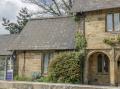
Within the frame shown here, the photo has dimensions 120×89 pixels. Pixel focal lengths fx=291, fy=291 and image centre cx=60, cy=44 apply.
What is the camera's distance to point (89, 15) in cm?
2391

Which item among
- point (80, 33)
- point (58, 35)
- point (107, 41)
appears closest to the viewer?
point (107, 41)

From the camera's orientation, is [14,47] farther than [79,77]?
Yes

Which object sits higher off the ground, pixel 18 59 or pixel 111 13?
pixel 111 13

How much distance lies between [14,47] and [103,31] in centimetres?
907

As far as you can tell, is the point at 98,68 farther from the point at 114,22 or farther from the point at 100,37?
the point at 114,22

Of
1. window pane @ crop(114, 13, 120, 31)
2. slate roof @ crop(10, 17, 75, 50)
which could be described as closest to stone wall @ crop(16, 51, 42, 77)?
slate roof @ crop(10, 17, 75, 50)

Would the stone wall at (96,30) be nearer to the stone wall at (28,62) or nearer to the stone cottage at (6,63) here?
the stone wall at (28,62)

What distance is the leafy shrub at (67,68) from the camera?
892 inches

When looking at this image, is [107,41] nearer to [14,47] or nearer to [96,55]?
[96,55]

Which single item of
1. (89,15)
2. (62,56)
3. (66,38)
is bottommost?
(62,56)

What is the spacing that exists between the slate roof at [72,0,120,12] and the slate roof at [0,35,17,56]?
29.5 ft

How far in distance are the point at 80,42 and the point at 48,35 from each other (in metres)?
4.33

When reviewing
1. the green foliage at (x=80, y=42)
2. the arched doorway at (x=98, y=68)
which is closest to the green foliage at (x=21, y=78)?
the green foliage at (x=80, y=42)

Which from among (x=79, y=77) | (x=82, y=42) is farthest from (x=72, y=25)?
(x=79, y=77)
